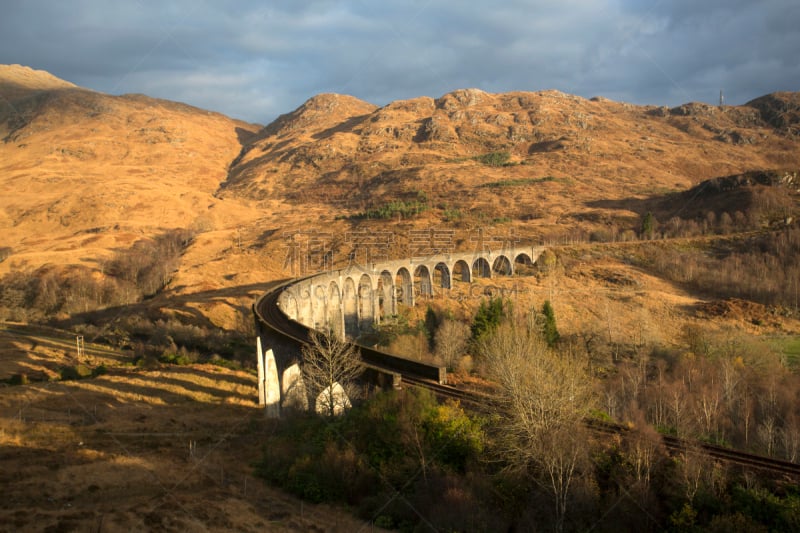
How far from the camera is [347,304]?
56.4 metres

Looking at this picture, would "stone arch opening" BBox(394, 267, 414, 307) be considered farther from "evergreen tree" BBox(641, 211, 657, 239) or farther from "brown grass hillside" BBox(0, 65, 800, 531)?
"evergreen tree" BBox(641, 211, 657, 239)

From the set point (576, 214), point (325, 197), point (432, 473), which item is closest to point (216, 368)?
point (432, 473)

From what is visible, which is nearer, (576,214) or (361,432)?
(361,432)

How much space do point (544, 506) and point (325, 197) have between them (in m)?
143

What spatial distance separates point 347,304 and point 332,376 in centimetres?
3498

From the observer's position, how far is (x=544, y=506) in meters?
14.3

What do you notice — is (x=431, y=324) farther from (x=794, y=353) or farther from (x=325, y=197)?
(x=325, y=197)

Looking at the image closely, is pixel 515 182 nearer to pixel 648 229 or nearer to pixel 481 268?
pixel 648 229

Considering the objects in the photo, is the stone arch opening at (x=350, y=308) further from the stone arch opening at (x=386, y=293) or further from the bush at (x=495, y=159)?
the bush at (x=495, y=159)

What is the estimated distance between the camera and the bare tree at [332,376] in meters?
21.7

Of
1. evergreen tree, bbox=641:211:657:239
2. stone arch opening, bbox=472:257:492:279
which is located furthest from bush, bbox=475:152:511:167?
stone arch opening, bbox=472:257:492:279

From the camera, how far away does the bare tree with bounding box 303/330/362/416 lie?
71.3 ft

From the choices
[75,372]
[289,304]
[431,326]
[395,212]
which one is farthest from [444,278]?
[75,372]

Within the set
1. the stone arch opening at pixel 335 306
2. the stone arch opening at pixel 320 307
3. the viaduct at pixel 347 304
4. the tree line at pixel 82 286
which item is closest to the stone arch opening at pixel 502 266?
the viaduct at pixel 347 304
